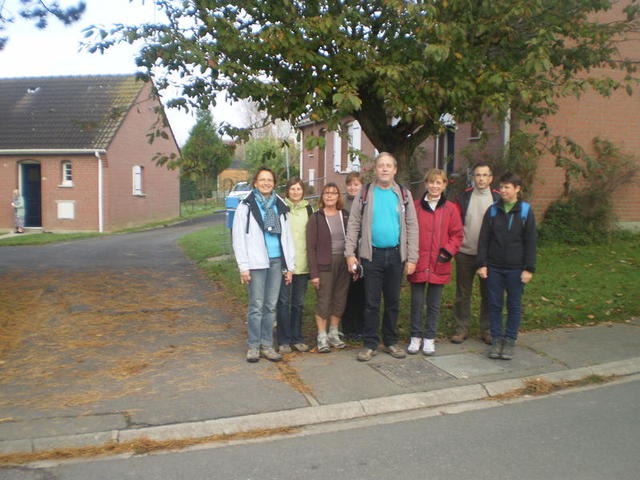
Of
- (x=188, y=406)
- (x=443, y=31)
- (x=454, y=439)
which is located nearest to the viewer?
(x=454, y=439)

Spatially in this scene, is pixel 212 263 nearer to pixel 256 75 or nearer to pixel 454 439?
pixel 256 75

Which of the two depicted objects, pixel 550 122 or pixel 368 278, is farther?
pixel 550 122

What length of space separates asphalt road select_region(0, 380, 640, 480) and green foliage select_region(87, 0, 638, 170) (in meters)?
3.56

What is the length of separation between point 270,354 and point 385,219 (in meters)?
1.79

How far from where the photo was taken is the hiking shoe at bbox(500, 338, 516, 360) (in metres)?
6.13

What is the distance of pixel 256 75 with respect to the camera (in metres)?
7.25

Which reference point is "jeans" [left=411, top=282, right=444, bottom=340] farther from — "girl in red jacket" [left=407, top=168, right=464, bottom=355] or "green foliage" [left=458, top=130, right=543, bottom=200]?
"green foliage" [left=458, top=130, right=543, bottom=200]

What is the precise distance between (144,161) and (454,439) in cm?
2613

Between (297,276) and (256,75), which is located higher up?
(256,75)

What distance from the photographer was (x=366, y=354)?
6035 mm

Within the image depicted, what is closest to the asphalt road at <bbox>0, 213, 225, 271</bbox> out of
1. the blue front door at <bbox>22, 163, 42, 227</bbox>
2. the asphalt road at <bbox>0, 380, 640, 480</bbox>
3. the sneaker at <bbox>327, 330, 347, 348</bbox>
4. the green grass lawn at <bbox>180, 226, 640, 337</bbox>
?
the green grass lawn at <bbox>180, 226, 640, 337</bbox>

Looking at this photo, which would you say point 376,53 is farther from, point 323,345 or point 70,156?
point 70,156

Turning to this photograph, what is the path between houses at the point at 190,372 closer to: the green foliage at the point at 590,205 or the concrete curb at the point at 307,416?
the concrete curb at the point at 307,416

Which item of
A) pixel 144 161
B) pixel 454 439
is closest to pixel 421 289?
pixel 454 439
